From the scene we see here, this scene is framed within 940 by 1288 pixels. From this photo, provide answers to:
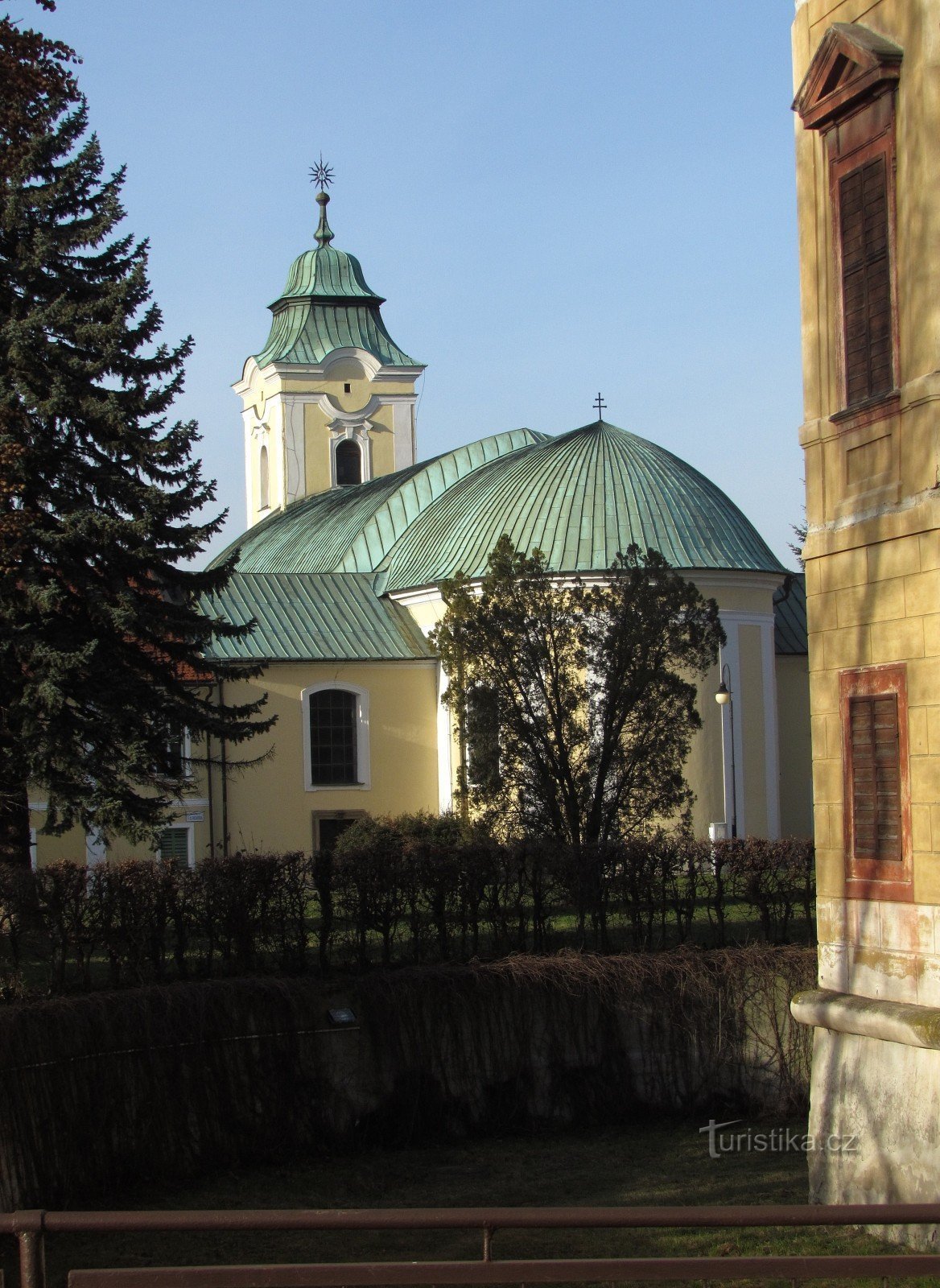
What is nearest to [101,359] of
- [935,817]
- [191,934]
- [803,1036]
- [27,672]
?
[27,672]

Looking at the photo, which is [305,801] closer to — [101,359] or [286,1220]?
[101,359]

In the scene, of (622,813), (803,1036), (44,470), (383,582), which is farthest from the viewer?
(383,582)

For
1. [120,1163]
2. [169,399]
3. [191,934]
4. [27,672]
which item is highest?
[169,399]

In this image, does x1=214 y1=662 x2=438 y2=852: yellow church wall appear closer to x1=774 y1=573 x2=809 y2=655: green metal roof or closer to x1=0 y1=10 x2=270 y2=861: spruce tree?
x1=774 y1=573 x2=809 y2=655: green metal roof

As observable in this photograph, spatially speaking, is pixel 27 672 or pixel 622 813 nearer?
pixel 27 672

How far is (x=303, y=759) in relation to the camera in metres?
34.9

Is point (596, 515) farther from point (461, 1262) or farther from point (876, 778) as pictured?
point (461, 1262)

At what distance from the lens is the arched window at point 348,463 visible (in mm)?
54250

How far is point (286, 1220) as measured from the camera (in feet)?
19.9

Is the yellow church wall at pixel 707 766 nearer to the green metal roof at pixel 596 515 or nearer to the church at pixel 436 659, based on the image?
the church at pixel 436 659

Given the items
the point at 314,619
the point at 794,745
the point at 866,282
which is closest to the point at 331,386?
the point at 314,619

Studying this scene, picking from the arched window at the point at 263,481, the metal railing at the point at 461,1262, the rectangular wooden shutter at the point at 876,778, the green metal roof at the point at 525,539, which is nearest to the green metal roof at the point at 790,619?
the green metal roof at the point at 525,539

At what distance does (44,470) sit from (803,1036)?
11053 mm
